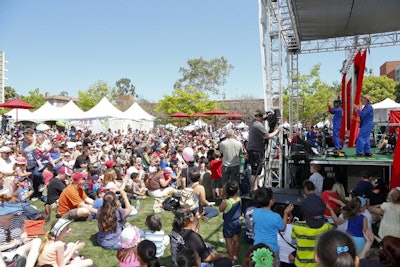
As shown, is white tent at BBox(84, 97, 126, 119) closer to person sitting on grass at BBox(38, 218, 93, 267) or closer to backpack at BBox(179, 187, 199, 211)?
backpack at BBox(179, 187, 199, 211)

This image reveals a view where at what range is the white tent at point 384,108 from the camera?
2066cm

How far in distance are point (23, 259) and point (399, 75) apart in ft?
222

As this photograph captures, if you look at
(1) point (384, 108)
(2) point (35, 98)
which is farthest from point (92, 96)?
(1) point (384, 108)

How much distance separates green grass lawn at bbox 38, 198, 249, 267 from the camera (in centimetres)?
491

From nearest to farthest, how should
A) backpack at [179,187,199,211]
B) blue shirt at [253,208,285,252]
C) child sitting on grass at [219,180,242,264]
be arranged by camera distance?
blue shirt at [253,208,285,252] < child sitting on grass at [219,180,242,264] < backpack at [179,187,199,211]

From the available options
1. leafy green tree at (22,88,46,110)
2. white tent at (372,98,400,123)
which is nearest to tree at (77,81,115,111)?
leafy green tree at (22,88,46,110)

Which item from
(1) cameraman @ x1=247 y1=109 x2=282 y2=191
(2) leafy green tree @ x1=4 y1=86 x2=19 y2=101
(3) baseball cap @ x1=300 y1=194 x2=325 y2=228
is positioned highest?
(2) leafy green tree @ x1=4 y1=86 x2=19 y2=101

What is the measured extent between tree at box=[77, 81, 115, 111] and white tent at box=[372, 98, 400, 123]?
3634 centimetres

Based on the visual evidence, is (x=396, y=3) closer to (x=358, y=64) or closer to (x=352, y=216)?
(x=358, y=64)

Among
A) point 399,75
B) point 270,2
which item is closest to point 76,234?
point 270,2

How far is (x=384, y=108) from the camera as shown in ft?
69.3

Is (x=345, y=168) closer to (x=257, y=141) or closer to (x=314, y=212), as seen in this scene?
(x=257, y=141)

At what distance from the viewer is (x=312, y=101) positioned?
3350 centimetres

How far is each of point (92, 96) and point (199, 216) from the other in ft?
146
